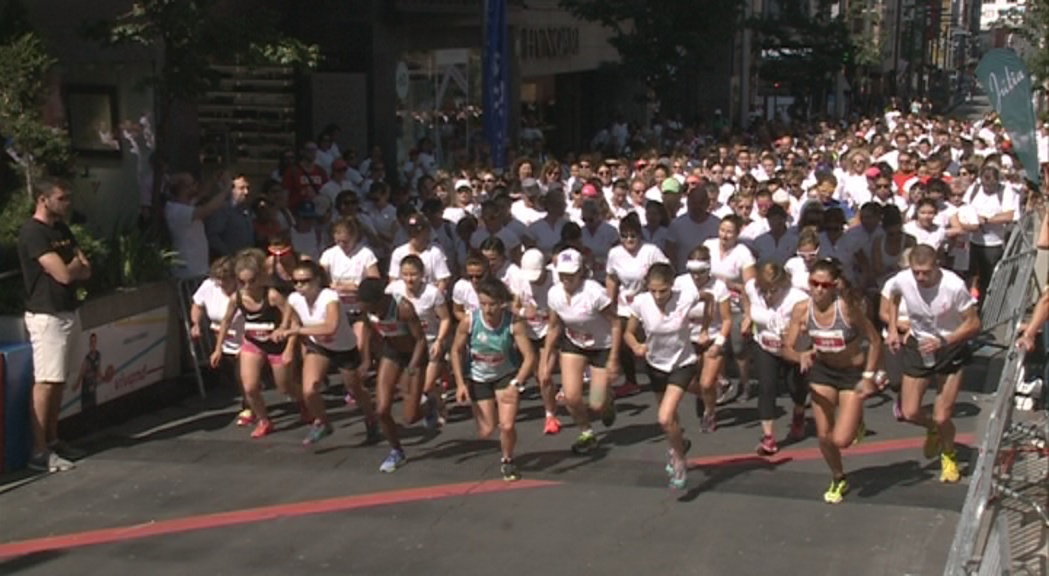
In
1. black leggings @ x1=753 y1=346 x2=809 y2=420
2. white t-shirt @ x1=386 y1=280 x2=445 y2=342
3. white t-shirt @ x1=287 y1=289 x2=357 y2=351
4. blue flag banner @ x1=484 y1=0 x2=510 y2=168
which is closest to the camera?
black leggings @ x1=753 y1=346 x2=809 y2=420

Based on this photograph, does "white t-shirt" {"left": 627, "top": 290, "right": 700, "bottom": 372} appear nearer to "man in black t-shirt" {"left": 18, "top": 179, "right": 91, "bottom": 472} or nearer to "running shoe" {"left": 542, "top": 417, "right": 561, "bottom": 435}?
"running shoe" {"left": 542, "top": 417, "right": 561, "bottom": 435}

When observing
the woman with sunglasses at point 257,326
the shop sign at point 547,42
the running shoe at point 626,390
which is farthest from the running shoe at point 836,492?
the shop sign at point 547,42

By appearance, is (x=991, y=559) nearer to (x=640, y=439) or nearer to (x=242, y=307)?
(x=640, y=439)

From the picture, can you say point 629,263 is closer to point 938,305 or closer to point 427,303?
point 427,303

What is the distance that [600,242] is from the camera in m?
13.7

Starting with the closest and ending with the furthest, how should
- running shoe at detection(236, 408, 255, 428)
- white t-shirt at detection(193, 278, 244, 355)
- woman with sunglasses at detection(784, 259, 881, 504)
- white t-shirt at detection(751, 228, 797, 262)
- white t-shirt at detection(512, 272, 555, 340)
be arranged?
woman with sunglasses at detection(784, 259, 881, 504)
white t-shirt at detection(512, 272, 555, 340)
white t-shirt at detection(193, 278, 244, 355)
running shoe at detection(236, 408, 255, 428)
white t-shirt at detection(751, 228, 797, 262)

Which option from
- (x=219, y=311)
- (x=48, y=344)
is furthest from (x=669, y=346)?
(x=48, y=344)

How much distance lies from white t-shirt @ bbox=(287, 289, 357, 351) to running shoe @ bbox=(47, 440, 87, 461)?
2025 mm

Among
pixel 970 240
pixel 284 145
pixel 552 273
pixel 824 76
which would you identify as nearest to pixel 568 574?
pixel 552 273

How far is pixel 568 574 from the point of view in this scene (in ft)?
27.6

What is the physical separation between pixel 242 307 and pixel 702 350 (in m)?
3.67

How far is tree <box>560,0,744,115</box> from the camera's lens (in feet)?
96.9

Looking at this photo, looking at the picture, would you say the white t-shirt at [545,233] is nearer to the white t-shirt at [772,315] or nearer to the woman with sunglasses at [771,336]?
the woman with sunglasses at [771,336]

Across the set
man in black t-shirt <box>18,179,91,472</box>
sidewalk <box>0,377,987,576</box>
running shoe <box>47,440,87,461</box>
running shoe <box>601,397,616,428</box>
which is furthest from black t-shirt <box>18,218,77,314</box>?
running shoe <box>601,397,616,428</box>
